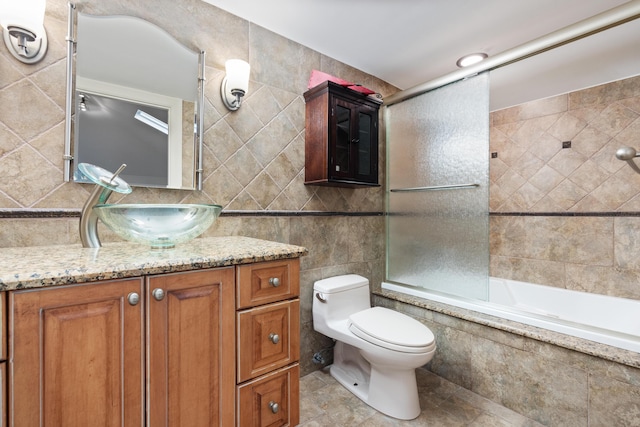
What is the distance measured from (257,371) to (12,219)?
1092mm

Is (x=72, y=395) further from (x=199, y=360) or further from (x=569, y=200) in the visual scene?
(x=569, y=200)

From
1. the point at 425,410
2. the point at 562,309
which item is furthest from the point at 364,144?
the point at 562,309

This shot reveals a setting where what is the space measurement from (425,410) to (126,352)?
157 cm

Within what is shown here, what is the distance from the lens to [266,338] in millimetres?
1150

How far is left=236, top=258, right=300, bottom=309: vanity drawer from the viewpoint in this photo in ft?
3.55

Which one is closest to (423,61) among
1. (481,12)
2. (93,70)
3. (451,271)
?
(481,12)

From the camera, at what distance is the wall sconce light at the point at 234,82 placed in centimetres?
160

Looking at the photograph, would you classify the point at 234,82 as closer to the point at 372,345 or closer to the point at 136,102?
the point at 136,102

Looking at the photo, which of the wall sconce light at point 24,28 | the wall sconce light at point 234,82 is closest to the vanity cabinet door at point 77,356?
the wall sconce light at point 24,28

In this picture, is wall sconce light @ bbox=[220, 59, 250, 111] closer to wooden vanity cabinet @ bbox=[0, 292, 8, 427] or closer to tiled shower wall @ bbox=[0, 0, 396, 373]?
tiled shower wall @ bbox=[0, 0, 396, 373]

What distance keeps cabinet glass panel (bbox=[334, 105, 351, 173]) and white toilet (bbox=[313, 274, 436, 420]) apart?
775 millimetres

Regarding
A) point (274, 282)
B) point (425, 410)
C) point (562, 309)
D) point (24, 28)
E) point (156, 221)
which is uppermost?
point (24, 28)

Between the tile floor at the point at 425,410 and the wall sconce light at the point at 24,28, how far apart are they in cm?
205

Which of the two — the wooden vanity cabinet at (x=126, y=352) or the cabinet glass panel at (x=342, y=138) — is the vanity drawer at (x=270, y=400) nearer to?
the wooden vanity cabinet at (x=126, y=352)
